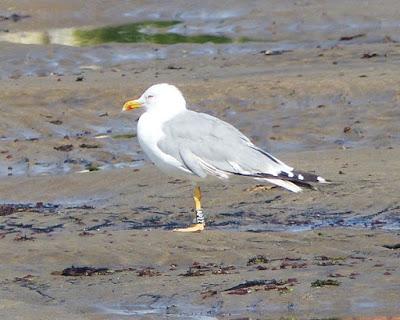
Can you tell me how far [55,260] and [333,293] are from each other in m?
2.18

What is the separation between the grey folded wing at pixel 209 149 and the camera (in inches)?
394

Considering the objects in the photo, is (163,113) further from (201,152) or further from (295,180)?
(295,180)

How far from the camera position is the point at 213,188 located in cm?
1148

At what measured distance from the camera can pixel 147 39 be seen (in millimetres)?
20688

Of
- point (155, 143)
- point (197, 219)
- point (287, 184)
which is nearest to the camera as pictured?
point (287, 184)

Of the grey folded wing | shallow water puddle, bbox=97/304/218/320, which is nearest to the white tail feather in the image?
the grey folded wing

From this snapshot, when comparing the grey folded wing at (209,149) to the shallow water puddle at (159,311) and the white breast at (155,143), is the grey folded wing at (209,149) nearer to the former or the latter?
the white breast at (155,143)

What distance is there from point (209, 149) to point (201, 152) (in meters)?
0.06

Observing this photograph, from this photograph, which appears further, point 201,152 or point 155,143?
point 155,143

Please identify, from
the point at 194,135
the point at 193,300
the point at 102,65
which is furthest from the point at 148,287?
the point at 102,65

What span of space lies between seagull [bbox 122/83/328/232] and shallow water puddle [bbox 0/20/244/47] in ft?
32.7

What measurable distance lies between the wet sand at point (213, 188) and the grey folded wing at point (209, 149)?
0.47 meters

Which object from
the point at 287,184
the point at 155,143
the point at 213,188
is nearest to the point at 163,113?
the point at 155,143

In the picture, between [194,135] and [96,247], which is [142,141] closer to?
[194,135]
